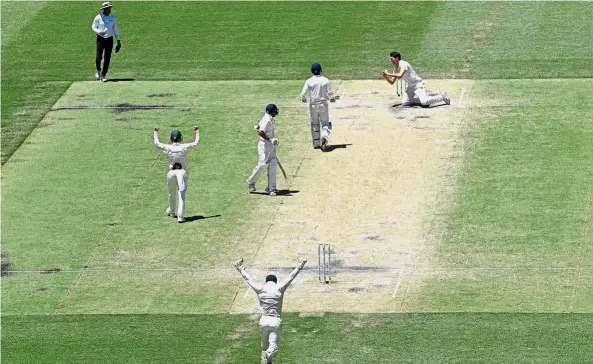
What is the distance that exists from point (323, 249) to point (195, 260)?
9.42ft

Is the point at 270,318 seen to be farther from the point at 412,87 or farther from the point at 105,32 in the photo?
the point at 105,32

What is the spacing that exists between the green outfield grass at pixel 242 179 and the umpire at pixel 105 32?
2.96 feet

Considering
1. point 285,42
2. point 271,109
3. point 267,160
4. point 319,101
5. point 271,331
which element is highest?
point 271,109

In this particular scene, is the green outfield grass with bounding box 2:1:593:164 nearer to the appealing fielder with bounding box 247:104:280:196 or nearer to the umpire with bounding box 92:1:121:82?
the umpire with bounding box 92:1:121:82

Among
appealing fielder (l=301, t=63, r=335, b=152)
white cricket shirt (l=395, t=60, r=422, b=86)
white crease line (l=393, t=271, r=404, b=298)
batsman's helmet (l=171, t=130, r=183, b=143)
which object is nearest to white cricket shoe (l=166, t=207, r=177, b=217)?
batsman's helmet (l=171, t=130, r=183, b=143)

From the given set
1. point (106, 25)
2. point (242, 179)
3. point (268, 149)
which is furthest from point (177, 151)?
point (106, 25)

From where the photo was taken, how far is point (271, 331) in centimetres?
3288

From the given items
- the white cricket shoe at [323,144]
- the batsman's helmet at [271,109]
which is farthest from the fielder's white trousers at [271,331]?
the white cricket shoe at [323,144]

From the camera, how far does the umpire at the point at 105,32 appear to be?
50188 millimetres

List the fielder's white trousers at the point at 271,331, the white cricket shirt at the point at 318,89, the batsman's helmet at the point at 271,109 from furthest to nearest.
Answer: the white cricket shirt at the point at 318,89, the batsman's helmet at the point at 271,109, the fielder's white trousers at the point at 271,331

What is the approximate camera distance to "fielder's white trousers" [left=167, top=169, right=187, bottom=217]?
40469mm

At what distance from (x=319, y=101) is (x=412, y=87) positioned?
3.91m

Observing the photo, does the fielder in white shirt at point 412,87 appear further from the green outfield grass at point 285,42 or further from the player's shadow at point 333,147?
the green outfield grass at point 285,42

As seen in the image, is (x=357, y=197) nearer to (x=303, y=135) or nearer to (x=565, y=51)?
(x=303, y=135)
